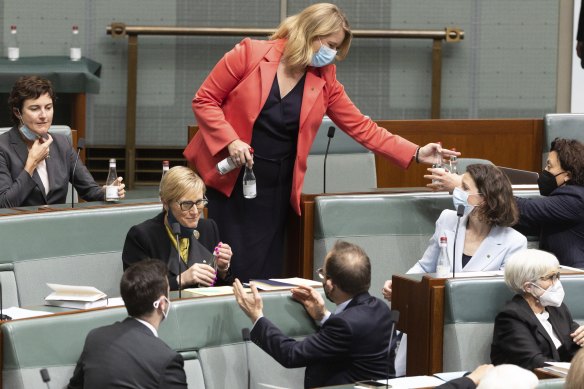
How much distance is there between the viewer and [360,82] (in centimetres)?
857

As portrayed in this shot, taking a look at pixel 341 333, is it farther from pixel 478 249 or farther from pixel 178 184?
pixel 478 249

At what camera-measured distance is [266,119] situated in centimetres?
422

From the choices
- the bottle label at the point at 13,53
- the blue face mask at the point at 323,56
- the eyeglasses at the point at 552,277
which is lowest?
the eyeglasses at the point at 552,277

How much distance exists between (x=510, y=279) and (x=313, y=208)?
3.49 feet

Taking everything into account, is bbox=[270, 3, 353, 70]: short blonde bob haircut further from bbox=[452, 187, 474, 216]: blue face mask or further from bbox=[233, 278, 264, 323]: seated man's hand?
bbox=[233, 278, 264, 323]: seated man's hand

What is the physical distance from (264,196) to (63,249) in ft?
2.67

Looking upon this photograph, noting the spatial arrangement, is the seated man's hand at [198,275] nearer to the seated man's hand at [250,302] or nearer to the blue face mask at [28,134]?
the seated man's hand at [250,302]

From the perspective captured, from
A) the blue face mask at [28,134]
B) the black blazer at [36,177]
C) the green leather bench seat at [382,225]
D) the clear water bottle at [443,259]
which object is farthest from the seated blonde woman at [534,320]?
the blue face mask at [28,134]

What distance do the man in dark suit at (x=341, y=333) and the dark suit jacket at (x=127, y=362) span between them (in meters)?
0.37

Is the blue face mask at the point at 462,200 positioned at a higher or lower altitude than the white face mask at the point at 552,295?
higher

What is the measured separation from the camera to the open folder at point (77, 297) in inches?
126

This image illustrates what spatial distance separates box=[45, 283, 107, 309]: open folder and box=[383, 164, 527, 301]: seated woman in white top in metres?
1.32

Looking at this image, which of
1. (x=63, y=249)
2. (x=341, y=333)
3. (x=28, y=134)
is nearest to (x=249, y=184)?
(x=63, y=249)

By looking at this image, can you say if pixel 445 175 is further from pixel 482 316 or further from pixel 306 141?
pixel 482 316
